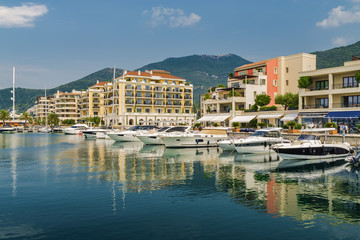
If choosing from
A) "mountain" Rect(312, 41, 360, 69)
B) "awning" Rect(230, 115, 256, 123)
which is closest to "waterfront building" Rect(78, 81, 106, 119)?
"awning" Rect(230, 115, 256, 123)

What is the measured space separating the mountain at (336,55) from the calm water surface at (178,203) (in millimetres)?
140459

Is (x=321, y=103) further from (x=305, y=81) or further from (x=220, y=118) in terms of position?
(x=220, y=118)

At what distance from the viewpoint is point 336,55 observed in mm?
163375

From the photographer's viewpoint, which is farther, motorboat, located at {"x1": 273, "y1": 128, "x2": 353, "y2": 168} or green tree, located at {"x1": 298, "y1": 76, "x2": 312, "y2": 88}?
green tree, located at {"x1": 298, "y1": 76, "x2": 312, "y2": 88}

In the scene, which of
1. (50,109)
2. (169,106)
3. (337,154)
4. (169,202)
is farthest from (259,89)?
(50,109)

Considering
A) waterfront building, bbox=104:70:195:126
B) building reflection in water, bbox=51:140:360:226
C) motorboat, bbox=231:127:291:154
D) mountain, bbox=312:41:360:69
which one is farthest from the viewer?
mountain, bbox=312:41:360:69

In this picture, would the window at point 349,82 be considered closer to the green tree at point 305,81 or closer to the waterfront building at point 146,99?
the green tree at point 305,81

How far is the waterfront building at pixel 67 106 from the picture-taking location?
545 ft

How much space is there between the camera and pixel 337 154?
3403cm

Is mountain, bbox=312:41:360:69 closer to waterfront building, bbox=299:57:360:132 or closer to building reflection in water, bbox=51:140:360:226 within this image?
waterfront building, bbox=299:57:360:132

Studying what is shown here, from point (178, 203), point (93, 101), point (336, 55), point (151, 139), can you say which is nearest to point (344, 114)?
point (151, 139)

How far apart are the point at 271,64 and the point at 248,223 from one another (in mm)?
67292

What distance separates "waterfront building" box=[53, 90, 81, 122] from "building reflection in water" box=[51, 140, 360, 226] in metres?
140

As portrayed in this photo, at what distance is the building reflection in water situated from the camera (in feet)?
54.6
